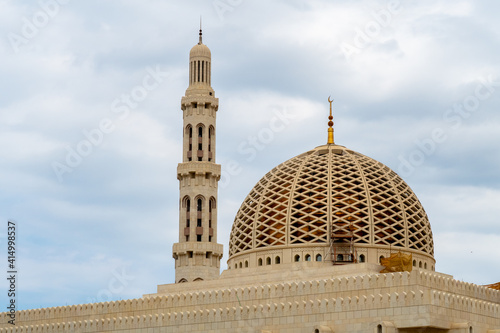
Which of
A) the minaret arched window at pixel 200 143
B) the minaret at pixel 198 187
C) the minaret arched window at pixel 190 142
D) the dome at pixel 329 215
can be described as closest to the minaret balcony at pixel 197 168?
the minaret at pixel 198 187

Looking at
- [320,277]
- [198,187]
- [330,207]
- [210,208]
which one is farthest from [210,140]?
[320,277]

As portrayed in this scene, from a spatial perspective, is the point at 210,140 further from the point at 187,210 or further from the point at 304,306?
the point at 304,306

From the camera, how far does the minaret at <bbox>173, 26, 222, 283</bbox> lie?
48219 mm

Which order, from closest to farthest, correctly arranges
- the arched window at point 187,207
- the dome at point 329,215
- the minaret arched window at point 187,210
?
the dome at point 329,215
the minaret arched window at point 187,210
the arched window at point 187,207

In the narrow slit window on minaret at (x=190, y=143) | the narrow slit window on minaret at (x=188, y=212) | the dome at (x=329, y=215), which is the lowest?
the dome at (x=329, y=215)

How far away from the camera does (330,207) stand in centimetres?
3875

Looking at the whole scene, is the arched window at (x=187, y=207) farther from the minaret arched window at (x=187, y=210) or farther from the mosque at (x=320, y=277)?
the mosque at (x=320, y=277)

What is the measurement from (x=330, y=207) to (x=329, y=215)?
1.11ft

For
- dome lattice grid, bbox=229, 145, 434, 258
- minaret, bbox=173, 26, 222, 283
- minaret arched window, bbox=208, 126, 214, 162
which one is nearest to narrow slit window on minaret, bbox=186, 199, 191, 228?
minaret, bbox=173, 26, 222, 283

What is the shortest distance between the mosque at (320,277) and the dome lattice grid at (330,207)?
1.9 inches

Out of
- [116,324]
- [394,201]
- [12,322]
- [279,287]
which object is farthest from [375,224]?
[12,322]

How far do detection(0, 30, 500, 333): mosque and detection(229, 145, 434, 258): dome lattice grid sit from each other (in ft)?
0.16

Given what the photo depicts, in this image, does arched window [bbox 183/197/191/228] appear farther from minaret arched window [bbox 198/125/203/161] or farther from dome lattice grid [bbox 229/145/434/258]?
dome lattice grid [bbox 229/145/434/258]

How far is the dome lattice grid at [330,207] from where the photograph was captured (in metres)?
38.6
